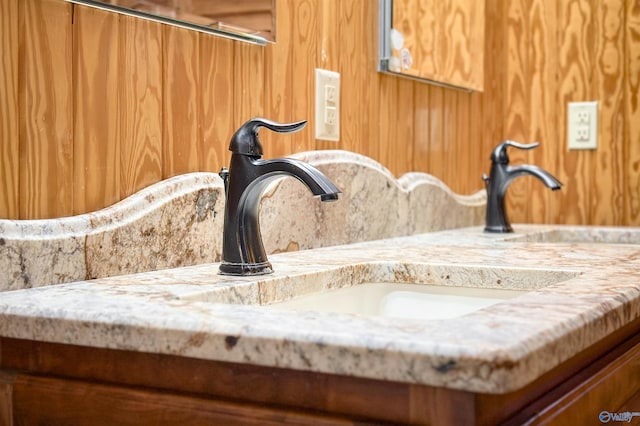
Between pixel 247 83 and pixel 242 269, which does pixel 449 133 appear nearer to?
pixel 247 83

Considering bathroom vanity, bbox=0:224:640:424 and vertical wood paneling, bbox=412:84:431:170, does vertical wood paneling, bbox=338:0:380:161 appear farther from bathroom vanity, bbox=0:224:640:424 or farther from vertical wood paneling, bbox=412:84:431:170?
bathroom vanity, bbox=0:224:640:424

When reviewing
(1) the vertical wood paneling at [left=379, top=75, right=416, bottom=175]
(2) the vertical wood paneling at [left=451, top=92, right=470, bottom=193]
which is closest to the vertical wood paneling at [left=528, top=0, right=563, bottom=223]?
(2) the vertical wood paneling at [left=451, top=92, right=470, bottom=193]

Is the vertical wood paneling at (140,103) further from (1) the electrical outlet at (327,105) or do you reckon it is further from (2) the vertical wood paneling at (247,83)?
(1) the electrical outlet at (327,105)

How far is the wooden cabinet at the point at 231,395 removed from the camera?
2.06 feet

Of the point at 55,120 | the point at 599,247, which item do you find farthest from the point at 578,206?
the point at 55,120

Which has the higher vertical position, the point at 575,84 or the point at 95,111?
the point at 575,84

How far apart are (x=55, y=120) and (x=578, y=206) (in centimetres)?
155

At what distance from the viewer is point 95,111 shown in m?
1.03

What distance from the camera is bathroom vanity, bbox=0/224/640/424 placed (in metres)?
0.60

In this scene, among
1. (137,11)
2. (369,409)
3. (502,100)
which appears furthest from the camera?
(502,100)

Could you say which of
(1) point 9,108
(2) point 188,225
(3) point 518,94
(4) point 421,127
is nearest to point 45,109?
(1) point 9,108

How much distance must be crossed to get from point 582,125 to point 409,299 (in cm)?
114

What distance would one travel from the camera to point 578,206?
7.02 feet

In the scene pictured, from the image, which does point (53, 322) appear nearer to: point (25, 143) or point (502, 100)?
point (25, 143)
